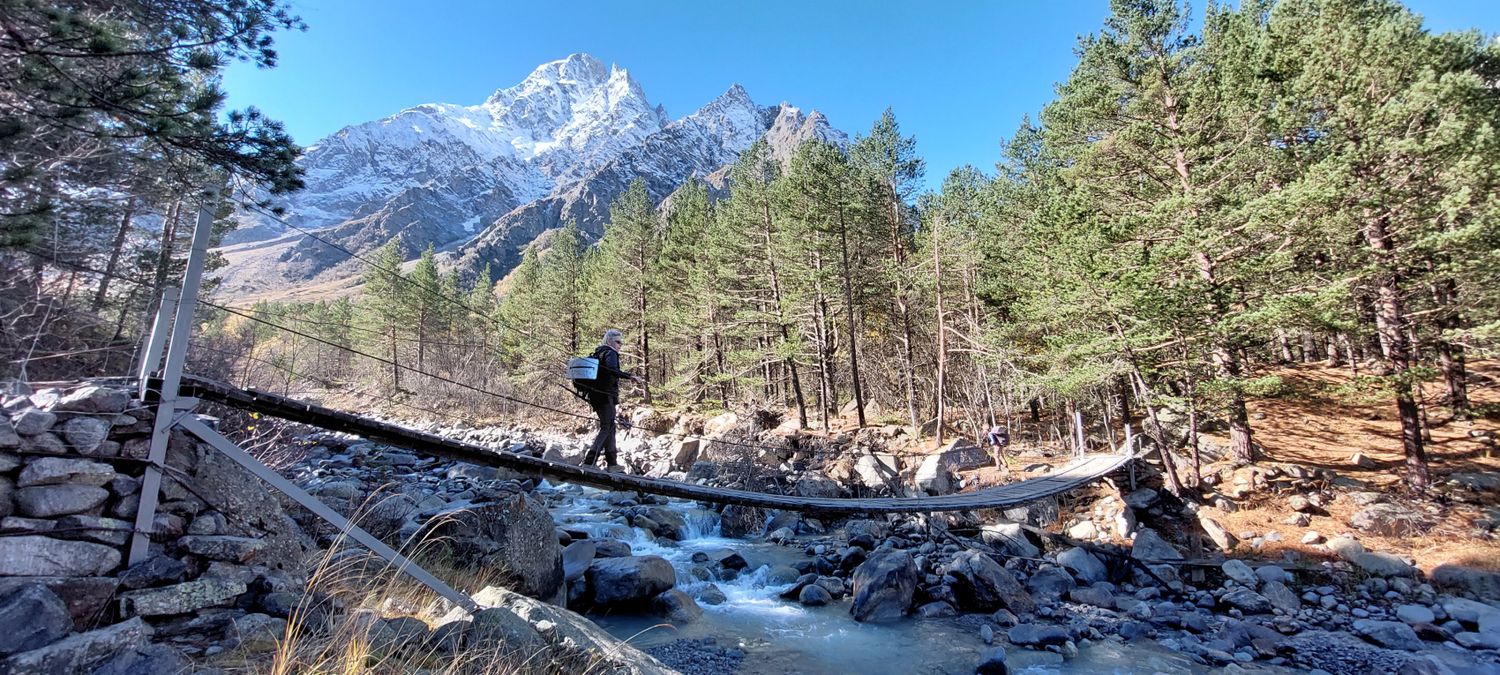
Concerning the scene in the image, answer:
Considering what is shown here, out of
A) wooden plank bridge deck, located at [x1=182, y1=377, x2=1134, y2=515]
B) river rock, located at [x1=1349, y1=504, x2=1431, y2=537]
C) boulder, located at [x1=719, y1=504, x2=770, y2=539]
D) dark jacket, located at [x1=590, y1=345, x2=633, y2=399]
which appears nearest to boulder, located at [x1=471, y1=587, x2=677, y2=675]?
wooden plank bridge deck, located at [x1=182, y1=377, x2=1134, y2=515]

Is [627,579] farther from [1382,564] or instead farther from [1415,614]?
[1382,564]

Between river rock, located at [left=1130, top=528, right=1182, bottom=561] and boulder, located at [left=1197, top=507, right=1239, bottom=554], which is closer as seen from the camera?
river rock, located at [left=1130, top=528, right=1182, bottom=561]

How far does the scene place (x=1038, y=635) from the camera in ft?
19.8

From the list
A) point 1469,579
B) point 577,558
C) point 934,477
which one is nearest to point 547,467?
point 577,558

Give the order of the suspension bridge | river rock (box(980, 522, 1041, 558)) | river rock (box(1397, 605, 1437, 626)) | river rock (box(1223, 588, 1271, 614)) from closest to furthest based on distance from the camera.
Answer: the suspension bridge → river rock (box(1397, 605, 1437, 626)) → river rock (box(1223, 588, 1271, 614)) → river rock (box(980, 522, 1041, 558))

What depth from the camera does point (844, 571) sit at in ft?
27.1

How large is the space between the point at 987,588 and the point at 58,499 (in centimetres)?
783

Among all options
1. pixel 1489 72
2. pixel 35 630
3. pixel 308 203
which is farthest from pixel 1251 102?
pixel 308 203

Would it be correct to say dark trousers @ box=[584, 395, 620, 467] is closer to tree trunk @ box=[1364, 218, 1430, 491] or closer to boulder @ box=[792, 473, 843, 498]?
boulder @ box=[792, 473, 843, 498]

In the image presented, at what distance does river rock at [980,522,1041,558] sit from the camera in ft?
29.5

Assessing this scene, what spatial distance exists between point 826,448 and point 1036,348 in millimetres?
6650

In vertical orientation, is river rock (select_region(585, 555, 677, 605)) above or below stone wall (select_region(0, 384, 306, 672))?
below

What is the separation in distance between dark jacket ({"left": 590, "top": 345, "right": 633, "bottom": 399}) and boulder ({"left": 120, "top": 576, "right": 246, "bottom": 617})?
2998 mm

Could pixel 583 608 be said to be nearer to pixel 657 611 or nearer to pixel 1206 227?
pixel 657 611
